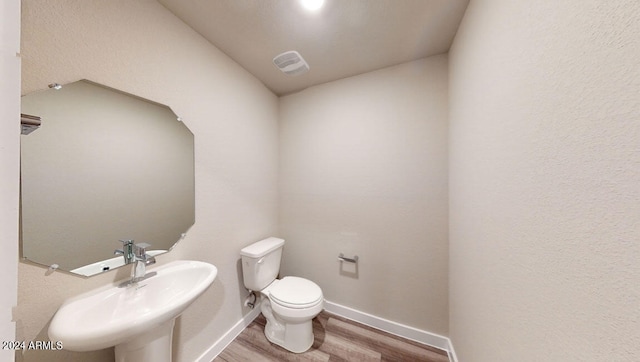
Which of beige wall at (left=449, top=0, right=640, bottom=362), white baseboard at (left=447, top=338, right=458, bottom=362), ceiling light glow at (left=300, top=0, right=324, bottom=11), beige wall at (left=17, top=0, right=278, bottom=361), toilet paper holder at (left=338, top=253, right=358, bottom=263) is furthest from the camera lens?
toilet paper holder at (left=338, top=253, right=358, bottom=263)

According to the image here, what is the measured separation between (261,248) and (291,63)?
1550mm

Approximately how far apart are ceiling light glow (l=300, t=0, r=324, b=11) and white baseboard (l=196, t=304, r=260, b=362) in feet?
7.50

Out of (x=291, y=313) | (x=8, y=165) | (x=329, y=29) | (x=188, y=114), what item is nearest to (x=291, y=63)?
(x=329, y=29)

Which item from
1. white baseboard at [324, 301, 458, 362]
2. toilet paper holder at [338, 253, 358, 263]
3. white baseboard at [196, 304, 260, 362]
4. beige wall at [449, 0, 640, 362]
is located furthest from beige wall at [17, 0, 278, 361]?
beige wall at [449, 0, 640, 362]

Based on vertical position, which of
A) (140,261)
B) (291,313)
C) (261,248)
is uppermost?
(140,261)

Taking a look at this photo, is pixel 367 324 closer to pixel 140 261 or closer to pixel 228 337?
pixel 228 337

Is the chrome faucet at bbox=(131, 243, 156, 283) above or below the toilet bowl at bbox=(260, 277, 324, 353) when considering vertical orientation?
above

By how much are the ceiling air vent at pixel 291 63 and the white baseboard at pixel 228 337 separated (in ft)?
7.00

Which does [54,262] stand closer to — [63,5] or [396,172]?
[63,5]

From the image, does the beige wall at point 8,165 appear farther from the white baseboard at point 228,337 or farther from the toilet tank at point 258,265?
the white baseboard at point 228,337

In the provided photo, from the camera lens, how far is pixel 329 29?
130 cm

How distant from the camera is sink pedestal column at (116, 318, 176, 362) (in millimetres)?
867

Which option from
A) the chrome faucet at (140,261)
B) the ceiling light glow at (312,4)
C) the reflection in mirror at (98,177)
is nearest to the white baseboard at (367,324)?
the chrome faucet at (140,261)

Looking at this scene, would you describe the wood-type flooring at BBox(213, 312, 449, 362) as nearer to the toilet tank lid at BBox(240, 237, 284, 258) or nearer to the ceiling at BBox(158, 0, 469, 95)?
the toilet tank lid at BBox(240, 237, 284, 258)
